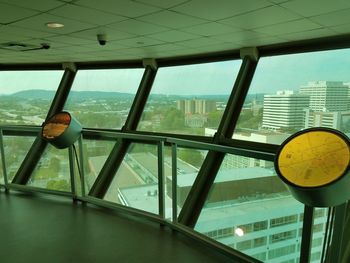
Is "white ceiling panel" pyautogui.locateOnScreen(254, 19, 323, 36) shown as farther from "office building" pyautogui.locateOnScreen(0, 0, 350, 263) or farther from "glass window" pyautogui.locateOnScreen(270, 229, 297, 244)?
"glass window" pyautogui.locateOnScreen(270, 229, 297, 244)

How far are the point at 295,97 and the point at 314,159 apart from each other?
2607mm

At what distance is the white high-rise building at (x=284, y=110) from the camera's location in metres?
4.04

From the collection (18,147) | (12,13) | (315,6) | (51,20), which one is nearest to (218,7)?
(315,6)

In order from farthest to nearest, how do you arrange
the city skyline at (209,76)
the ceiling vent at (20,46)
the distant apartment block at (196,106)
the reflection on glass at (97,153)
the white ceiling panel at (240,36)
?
1. the reflection on glass at (97,153)
2. the distant apartment block at (196,106)
3. the ceiling vent at (20,46)
4. the city skyline at (209,76)
5. the white ceiling panel at (240,36)

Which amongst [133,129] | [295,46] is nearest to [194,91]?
[133,129]

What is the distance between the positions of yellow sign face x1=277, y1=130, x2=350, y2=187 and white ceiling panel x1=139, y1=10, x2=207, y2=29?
5.50 feet

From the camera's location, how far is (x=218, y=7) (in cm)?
261

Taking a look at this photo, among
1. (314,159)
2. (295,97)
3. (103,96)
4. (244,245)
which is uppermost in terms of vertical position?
(103,96)

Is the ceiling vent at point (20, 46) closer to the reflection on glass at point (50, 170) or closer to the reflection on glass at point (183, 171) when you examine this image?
the reflection on glass at point (50, 170)

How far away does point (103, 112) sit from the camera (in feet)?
19.8

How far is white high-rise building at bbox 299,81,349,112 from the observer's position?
12.2ft

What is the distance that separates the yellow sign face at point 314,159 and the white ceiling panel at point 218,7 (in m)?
1.29

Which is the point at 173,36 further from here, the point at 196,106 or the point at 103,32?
the point at 196,106

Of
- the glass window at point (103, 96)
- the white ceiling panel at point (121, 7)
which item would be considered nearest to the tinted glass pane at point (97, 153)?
the glass window at point (103, 96)
